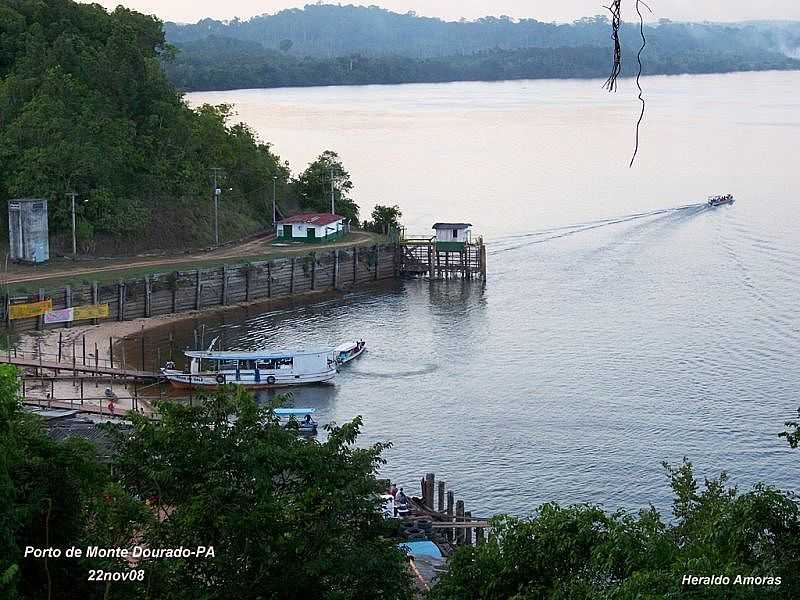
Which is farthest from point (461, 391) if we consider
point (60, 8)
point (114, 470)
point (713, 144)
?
point (713, 144)

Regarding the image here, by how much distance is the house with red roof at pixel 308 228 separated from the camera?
5694cm

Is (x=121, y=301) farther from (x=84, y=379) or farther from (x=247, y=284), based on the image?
(x=84, y=379)

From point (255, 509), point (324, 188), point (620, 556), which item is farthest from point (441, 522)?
point (324, 188)

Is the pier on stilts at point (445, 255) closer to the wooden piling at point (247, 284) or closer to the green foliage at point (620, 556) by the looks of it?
the wooden piling at point (247, 284)

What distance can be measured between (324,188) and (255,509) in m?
49.1

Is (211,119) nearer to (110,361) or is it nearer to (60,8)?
(60,8)

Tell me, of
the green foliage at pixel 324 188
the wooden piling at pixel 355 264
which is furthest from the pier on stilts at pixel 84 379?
the green foliage at pixel 324 188

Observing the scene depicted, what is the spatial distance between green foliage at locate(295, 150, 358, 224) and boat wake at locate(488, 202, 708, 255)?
799 centimetres

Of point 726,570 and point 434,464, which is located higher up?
point 726,570

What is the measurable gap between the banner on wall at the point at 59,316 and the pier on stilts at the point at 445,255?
725 inches

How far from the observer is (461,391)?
3981 cm

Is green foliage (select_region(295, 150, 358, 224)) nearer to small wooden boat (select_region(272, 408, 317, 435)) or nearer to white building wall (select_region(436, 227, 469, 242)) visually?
white building wall (select_region(436, 227, 469, 242))

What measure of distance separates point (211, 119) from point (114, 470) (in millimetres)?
48959

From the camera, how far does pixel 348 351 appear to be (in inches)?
1697
